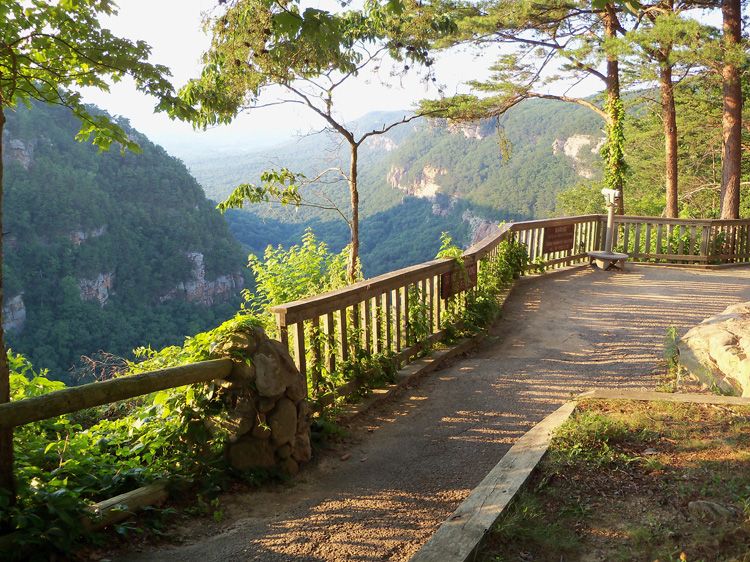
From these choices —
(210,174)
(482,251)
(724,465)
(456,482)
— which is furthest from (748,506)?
(210,174)

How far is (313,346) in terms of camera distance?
4.89 meters

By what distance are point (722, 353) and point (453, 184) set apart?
7877cm

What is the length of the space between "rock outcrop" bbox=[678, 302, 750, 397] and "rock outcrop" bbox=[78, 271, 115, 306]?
2350 inches

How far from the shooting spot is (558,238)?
1195 cm

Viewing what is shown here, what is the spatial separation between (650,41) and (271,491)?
12.9 metres

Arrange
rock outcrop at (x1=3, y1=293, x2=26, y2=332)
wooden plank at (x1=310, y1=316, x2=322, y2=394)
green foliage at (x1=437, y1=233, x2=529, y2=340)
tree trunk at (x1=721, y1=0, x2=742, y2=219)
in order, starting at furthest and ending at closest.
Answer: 1. rock outcrop at (x1=3, y1=293, x2=26, y2=332)
2. tree trunk at (x1=721, y1=0, x2=742, y2=219)
3. green foliage at (x1=437, y1=233, x2=529, y2=340)
4. wooden plank at (x1=310, y1=316, x2=322, y2=394)

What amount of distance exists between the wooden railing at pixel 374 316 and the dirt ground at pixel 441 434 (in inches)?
19.8

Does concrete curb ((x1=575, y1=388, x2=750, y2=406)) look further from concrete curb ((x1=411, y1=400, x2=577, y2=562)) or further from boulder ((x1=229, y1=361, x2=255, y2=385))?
boulder ((x1=229, y1=361, x2=255, y2=385))

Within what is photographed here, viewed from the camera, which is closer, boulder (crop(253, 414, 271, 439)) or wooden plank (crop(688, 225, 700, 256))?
boulder (crop(253, 414, 271, 439))

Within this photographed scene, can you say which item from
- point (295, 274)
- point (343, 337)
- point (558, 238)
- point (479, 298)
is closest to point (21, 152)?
point (295, 274)

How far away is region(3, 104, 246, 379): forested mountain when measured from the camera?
5328cm

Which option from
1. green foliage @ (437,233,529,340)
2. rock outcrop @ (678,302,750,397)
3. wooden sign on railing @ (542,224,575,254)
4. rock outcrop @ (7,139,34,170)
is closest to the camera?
rock outcrop @ (678,302,750,397)

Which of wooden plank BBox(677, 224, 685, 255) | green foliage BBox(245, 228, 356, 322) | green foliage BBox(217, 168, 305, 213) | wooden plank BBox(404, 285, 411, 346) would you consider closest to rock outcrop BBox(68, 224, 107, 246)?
green foliage BBox(217, 168, 305, 213)

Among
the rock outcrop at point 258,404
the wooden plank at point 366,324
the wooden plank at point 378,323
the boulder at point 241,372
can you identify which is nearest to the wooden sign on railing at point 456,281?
the wooden plank at point 378,323
